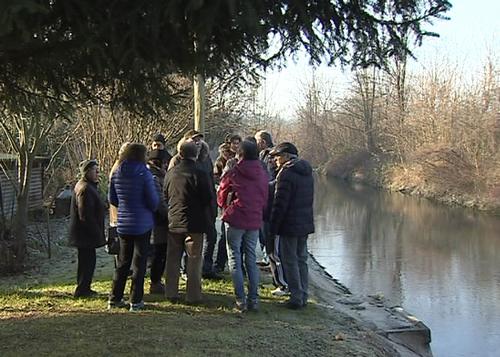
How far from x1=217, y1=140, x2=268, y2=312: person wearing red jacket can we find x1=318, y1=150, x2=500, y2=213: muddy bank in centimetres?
2301

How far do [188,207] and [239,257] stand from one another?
0.70 meters

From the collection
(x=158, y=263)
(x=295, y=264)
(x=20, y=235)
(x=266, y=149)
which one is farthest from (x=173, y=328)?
(x=20, y=235)

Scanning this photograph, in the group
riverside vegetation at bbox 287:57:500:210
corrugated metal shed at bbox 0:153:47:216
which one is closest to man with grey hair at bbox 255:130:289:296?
corrugated metal shed at bbox 0:153:47:216

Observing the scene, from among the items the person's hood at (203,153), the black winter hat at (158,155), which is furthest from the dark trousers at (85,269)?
the person's hood at (203,153)

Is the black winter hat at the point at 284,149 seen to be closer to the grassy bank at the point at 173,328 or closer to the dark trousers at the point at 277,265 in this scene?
the dark trousers at the point at 277,265

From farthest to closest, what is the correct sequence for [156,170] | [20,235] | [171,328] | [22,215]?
[22,215]
[20,235]
[156,170]
[171,328]

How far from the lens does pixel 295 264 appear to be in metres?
6.73

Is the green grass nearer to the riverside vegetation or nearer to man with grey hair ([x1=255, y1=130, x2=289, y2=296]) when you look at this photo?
man with grey hair ([x1=255, y1=130, x2=289, y2=296])

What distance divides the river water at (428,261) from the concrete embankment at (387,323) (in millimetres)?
1660

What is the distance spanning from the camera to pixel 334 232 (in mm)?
21469

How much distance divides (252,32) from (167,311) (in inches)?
135

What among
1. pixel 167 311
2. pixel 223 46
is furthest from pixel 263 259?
pixel 223 46

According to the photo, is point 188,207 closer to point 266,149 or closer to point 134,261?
point 134,261

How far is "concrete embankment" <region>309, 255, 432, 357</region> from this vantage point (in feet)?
24.6
